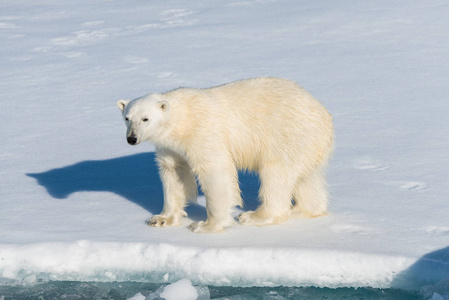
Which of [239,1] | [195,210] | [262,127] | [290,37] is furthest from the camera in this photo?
[239,1]

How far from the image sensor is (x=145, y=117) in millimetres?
4438

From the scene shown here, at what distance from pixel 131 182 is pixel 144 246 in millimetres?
1401

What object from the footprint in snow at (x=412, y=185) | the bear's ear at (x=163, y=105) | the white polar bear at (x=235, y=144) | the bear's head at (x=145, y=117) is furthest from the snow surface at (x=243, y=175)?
the bear's ear at (x=163, y=105)

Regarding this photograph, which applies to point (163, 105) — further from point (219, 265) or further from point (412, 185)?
point (412, 185)

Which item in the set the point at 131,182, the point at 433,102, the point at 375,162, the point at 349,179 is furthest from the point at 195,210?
the point at 433,102

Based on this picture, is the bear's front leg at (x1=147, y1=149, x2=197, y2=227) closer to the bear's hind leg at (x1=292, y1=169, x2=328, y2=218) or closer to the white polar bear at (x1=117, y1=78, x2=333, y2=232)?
the white polar bear at (x1=117, y1=78, x2=333, y2=232)

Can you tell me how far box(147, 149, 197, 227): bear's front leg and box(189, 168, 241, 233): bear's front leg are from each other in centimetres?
21

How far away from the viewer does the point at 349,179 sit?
5422 mm

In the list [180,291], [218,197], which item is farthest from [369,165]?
[180,291]

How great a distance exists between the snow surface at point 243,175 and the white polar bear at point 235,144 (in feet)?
0.47

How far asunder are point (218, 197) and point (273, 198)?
14.4 inches

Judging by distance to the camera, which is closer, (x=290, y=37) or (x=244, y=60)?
(x=244, y=60)

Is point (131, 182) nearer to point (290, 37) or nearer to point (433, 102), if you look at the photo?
point (433, 102)

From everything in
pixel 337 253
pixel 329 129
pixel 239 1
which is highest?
pixel 239 1
